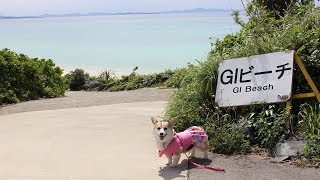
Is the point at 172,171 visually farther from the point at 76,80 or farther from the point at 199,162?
the point at 76,80

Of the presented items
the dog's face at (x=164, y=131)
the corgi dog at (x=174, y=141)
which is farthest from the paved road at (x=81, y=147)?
the dog's face at (x=164, y=131)

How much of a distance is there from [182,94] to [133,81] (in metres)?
10.8

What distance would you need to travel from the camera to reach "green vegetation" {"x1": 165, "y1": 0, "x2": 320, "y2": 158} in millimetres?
6051

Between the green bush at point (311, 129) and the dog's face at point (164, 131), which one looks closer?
the dog's face at point (164, 131)

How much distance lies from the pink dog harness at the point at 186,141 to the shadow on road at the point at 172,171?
174 mm

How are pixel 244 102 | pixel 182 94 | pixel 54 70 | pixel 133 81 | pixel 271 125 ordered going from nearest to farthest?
pixel 271 125 < pixel 244 102 < pixel 182 94 < pixel 54 70 < pixel 133 81

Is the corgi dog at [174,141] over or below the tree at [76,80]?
over

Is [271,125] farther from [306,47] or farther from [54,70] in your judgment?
[54,70]

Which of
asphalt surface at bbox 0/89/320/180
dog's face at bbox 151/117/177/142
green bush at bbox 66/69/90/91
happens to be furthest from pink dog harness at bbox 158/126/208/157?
green bush at bbox 66/69/90/91

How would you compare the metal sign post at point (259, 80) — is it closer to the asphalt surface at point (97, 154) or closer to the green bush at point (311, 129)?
the green bush at point (311, 129)

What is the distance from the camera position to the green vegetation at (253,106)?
6.05m

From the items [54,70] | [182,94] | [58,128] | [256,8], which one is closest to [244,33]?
[256,8]

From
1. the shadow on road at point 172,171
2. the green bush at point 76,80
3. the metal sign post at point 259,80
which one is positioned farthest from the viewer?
the green bush at point 76,80

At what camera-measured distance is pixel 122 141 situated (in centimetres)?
673
